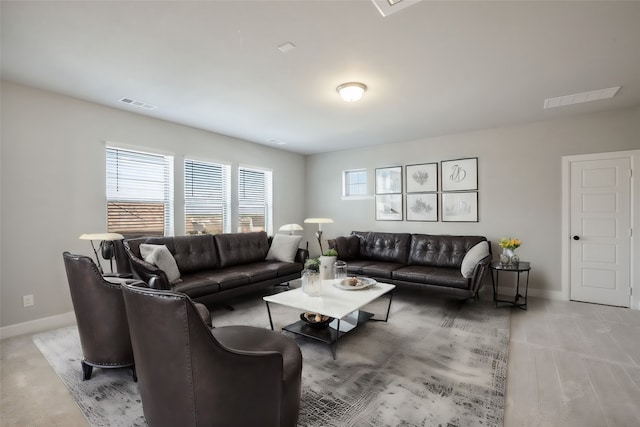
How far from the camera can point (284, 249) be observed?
4812mm

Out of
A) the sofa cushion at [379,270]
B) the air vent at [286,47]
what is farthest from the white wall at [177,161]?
the air vent at [286,47]

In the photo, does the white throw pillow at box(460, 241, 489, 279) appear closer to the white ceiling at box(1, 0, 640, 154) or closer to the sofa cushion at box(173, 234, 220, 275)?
the white ceiling at box(1, 0, 640, 154)

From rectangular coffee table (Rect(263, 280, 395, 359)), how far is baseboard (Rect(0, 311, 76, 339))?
2498 mm

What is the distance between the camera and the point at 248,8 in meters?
1.95

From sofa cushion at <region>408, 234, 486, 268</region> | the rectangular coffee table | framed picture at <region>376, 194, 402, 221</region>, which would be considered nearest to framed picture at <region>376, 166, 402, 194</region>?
framed picture at <region>376, 194, 402, 221</region>

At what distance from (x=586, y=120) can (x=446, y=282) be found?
299cm

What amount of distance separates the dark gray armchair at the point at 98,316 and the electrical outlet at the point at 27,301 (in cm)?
162

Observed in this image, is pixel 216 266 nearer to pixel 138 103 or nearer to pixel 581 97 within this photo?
pixel 138 103

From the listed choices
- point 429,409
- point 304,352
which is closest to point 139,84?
point 304,352

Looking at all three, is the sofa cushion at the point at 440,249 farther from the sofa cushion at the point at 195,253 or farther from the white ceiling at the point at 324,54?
the sofa cushion at the point at 195,253

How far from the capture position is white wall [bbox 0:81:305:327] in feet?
10.1

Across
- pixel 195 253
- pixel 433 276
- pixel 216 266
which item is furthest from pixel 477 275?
pixel 195 253

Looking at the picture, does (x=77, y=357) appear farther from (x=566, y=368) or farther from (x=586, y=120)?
(x=586, y=120)

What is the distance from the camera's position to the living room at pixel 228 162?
3.14 meters
